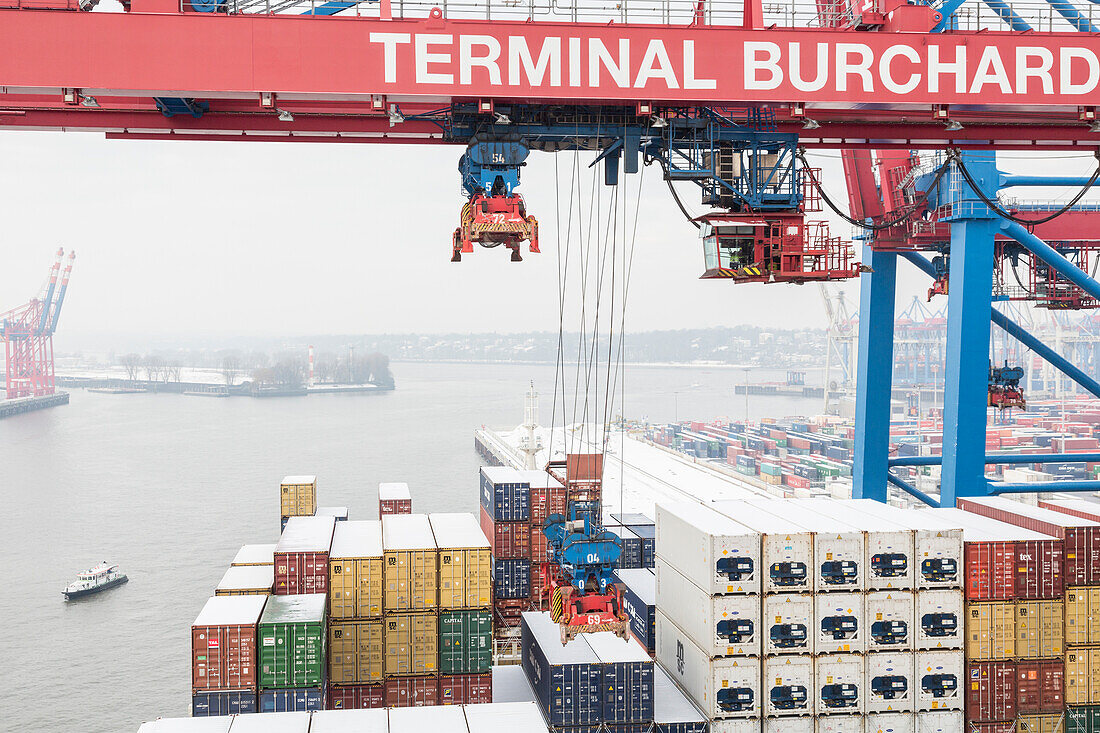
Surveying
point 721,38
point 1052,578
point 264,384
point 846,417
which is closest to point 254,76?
point 721,38

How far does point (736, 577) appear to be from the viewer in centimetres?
1307

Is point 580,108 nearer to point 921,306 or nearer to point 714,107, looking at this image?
point 714,107

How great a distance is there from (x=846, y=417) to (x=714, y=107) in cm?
10283

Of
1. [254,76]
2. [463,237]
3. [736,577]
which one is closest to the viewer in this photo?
[254,76]

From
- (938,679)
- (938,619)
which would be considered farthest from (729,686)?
(938,619)

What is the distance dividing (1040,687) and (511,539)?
1289 cm

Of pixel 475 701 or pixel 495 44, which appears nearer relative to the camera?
pixel 495 44

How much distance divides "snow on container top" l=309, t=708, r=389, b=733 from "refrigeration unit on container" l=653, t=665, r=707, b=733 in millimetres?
4699

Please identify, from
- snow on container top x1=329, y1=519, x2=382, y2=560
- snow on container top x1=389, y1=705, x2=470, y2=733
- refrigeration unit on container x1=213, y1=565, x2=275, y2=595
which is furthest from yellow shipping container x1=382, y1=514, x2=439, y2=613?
snow on container top x1=389, y1=705, x2=470, y2=733

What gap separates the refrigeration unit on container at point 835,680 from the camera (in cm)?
1321

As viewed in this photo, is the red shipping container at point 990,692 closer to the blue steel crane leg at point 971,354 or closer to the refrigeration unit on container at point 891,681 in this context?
the refrigeration unit on container at point 891,681

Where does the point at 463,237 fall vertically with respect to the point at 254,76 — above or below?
below

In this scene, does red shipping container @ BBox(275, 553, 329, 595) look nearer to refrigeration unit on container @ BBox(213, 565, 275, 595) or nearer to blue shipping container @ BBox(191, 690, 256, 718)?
refrigeration unit on container @ BBox(213, 565, 275, 595)

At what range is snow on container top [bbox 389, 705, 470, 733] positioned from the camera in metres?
9.68
